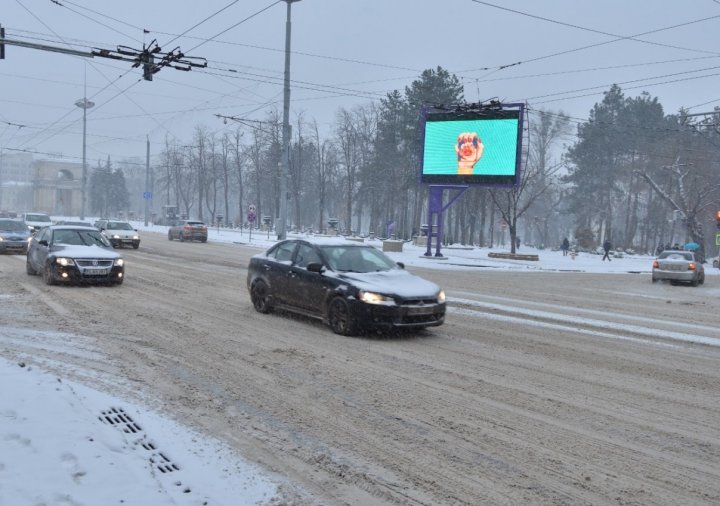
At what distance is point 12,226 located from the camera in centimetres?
2267

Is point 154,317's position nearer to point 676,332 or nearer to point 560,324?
point 560,324

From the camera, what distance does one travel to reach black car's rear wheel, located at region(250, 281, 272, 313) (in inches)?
432

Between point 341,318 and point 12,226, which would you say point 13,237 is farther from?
point 341,318

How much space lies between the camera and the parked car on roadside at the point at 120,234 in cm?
2938

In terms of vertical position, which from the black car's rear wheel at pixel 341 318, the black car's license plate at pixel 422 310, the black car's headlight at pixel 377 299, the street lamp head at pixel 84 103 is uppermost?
the street lamp head at pixel 84 103

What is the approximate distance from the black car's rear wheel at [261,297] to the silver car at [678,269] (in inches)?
800

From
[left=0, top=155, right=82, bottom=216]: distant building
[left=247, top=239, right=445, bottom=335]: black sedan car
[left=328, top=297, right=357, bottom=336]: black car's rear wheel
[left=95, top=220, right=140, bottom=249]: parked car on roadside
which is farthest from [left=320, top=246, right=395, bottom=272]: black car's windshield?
[left=0, top=155, right=82, bottom=216]: distant building

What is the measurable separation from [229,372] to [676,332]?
876cm

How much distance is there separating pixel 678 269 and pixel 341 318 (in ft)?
67.7

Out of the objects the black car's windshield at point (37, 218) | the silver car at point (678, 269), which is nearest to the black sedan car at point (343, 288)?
the silver car at point (678, 269)

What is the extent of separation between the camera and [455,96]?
53.6 m

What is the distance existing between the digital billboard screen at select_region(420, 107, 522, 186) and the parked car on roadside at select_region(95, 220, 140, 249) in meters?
15.8

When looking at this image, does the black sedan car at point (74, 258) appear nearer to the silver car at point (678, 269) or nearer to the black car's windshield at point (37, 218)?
the black car's windshield at point (37, 218)

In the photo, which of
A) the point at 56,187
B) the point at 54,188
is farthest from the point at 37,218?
the point at 54,188
